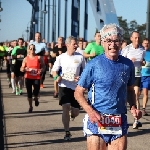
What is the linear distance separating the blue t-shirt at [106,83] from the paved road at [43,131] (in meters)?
3.45

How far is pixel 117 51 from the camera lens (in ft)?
18.0

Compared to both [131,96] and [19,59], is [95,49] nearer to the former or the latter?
[19,59]

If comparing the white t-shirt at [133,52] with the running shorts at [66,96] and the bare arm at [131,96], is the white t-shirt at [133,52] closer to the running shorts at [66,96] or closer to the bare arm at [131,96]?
the running shorts at [66,96]

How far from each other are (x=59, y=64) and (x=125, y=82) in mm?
4590

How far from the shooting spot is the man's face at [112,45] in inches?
214

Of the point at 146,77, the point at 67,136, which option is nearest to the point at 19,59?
the point at 146,77

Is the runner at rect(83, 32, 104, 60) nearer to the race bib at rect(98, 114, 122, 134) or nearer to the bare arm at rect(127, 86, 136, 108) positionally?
the bare arm at rect(127, 86, 136, 108)

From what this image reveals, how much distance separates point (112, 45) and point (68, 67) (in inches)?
182

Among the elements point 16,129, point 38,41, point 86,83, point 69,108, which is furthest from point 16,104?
point 86,83

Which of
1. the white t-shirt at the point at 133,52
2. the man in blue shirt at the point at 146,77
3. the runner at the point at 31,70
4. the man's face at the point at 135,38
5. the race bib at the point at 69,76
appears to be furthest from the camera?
the runner at the point at 31,70

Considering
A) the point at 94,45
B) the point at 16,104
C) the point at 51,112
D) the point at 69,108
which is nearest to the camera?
the point at 69,108

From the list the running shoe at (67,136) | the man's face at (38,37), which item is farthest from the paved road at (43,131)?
the man's face at (38,37)

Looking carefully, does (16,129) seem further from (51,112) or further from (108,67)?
(108,67)

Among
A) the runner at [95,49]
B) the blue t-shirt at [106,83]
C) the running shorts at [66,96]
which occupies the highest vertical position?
the runner at [95,49]
